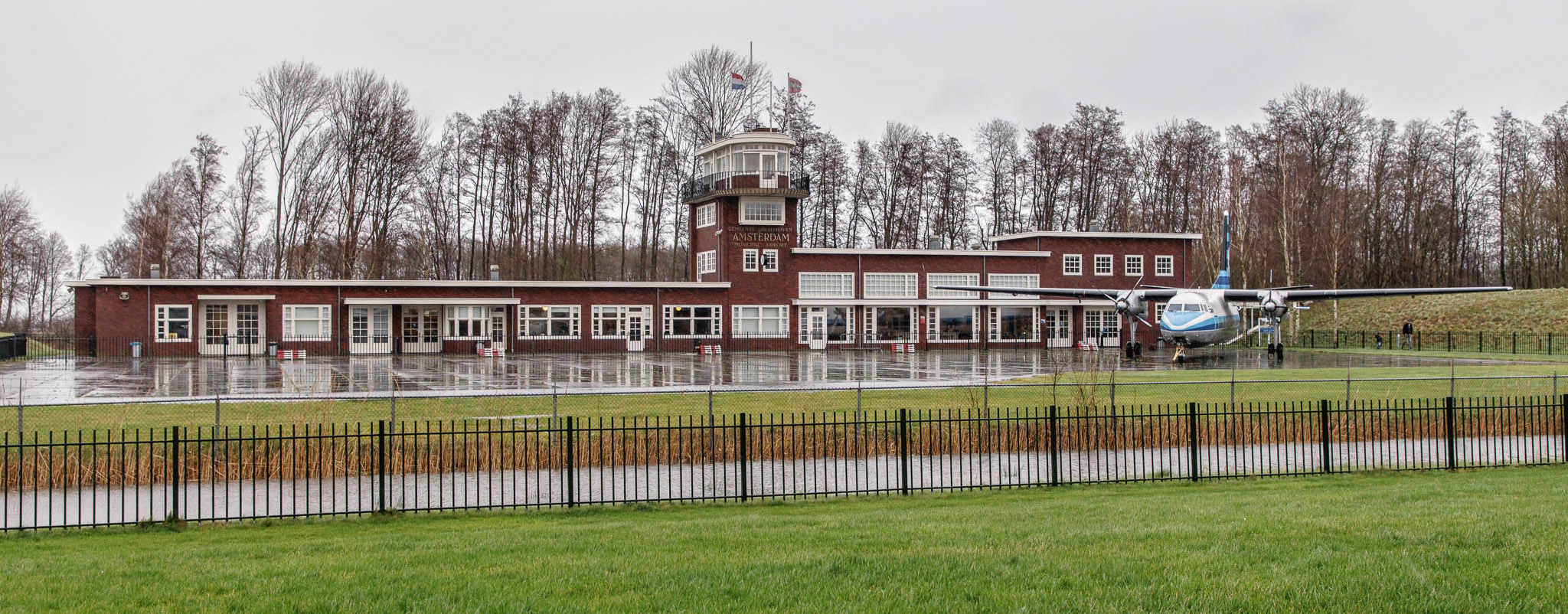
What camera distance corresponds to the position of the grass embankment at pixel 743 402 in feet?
58.4

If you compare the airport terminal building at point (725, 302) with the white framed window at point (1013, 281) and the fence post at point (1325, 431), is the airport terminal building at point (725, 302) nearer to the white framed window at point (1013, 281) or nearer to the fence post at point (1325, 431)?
the white framed window at point (1013, 281)

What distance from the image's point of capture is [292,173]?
5781 cm

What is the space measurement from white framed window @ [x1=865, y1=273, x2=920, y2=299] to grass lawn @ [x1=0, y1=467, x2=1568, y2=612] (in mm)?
46037

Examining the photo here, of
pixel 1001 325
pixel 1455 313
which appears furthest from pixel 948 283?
pixel 1455 313

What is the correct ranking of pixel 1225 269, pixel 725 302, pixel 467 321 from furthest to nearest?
1. pixel 725 302
2. pixel 467 321
3. pixel 1225 269

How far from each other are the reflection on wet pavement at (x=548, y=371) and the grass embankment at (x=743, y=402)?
43.7 inches

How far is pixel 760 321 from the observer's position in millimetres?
55188

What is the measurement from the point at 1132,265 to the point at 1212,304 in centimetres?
1721

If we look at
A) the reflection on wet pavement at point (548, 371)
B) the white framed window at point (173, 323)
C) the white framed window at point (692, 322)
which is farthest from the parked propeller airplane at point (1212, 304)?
the white framed window at point (173, 323)

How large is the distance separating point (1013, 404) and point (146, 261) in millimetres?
64965

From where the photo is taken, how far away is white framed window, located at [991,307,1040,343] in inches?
2283

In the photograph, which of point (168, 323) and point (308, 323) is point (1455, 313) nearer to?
point (308, 323)

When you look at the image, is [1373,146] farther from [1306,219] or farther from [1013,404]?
[1013,404]

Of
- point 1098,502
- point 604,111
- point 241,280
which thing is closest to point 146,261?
point 241,280
